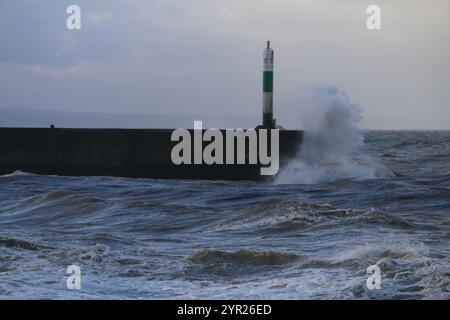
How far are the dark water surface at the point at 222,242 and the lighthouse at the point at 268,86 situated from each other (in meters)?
2.85

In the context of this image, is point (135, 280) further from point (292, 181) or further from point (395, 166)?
point (395, 166)

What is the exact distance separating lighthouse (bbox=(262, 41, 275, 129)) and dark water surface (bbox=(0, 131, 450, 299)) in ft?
9.37

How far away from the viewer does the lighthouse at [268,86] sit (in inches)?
827

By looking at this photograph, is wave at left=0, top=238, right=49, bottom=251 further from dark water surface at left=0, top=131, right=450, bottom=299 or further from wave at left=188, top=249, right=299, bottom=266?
wave at left=188, top=249, right=299, bottom=266

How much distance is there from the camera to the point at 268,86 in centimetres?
2119

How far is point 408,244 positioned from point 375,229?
1435 mm

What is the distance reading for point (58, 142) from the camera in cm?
2134

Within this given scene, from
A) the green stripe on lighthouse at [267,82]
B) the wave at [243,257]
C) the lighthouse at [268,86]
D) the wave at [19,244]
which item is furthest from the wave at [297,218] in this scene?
the green stripe on lighthouse at [267,82]

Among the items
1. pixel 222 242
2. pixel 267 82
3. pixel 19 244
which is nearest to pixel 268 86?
pixel 267 82

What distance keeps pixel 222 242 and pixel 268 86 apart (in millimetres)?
10935

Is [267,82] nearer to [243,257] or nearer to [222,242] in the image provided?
[222,242]

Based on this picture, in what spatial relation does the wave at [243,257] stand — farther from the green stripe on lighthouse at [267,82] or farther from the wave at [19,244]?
the green stripe on lighthouse at [267,82]
